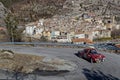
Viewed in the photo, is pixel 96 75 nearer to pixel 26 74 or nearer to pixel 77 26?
pixel 26 74

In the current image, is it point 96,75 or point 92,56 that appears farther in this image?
point 92,56

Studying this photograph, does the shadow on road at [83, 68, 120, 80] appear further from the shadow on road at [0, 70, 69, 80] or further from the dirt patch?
the dirt patch

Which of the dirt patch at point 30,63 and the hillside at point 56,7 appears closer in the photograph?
the dirt patch at point 30,63

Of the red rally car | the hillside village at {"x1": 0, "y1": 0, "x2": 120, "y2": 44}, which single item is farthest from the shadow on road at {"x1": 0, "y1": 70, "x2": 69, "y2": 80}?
the hillside village at {"x1": 0, "y1": 0, "x2": 120, "y2": 44}

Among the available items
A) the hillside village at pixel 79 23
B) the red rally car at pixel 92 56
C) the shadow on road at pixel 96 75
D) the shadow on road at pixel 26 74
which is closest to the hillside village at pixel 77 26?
the hillside village at pixel 79 23

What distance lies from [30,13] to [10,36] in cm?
4991

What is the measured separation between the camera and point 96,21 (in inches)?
4304

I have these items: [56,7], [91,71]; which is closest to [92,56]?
[91,71]

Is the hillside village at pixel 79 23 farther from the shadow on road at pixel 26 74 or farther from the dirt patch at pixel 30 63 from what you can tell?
the shadow on road at pixel 26 74

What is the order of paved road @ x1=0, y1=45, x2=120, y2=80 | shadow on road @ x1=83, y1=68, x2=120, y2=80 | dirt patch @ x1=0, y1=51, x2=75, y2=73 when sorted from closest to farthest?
shadow on road @ x1=83, y1=68, x2=120, y2=80 < paved road @ x1=0, y1=45, x2=120, y2=80 < dirt patch @ x1=0, y1=51, x2=75, y2=73

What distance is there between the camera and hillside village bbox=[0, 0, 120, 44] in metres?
86.6

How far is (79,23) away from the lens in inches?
4166

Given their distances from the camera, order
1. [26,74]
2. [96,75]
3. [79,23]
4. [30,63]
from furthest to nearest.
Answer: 1. [79,23]
2. [30,63]
3. [26,74]
4. [96,75]

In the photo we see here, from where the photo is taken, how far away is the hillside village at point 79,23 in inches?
3410
